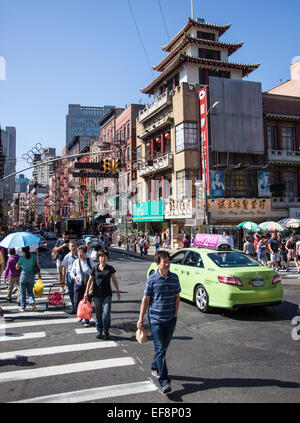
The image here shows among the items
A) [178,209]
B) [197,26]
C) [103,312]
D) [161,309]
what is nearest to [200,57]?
[197,26]

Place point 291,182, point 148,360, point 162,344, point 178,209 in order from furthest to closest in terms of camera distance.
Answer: point 291,182
point 178,209
point 148,360
point 162,344

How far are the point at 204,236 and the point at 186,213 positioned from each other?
16.8 metres

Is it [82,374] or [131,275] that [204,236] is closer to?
[131,275]

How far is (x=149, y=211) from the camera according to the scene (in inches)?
1480

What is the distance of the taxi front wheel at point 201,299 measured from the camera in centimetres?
829

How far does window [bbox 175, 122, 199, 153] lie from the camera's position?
3184cm

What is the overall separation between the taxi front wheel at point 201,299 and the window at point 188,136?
24.6 meters

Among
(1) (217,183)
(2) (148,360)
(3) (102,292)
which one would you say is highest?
(1) (217,183)

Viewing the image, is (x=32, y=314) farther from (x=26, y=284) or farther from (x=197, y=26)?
(x=197, y=26)

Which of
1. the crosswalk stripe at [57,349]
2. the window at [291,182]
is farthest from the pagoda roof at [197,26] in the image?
the crosswalk stripe at [57,349]

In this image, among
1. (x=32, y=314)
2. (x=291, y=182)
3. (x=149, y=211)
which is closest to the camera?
(x=32, y=314)

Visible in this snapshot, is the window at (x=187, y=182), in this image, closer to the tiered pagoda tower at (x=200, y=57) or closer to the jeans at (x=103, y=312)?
the tiered pagoda tower at (x=200, y=57)

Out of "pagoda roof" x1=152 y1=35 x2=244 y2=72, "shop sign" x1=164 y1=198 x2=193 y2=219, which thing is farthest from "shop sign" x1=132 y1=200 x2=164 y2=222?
"pagoda roof" x1=152 y1=35 x2=244 y2=72

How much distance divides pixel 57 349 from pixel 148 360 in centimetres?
180
